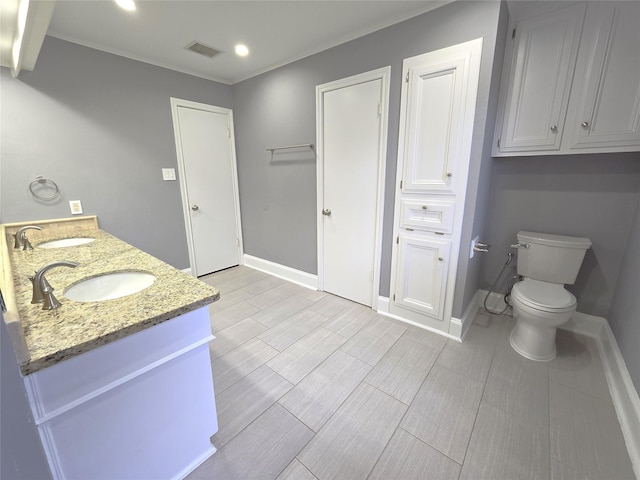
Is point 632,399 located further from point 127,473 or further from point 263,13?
point 263,13

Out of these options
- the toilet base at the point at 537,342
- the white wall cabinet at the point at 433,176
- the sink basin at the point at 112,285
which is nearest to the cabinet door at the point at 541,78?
the white wall cabinet at the point at 433,176

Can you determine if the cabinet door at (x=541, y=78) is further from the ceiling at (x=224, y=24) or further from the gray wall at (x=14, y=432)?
the gray wall at (x=14, y=432)

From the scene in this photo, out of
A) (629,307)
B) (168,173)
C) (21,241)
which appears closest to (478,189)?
(629,307)

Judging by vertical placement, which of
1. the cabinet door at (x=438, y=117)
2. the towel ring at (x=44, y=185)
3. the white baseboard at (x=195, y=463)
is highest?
the cabinet door at (x=438, y=117)

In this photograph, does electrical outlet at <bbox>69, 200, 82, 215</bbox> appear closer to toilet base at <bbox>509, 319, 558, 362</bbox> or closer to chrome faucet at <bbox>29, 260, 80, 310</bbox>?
chrome faucet at <bbox>29, 260, 80, 310</bbox>

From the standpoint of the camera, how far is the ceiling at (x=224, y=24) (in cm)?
178

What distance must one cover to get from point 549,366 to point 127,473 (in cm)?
235

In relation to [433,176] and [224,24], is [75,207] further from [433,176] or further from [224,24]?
→ [433,176]

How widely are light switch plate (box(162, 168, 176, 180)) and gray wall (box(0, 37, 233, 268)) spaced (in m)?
0.05

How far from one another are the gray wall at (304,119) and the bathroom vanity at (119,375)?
173cm

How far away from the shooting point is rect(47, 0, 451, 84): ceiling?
1782 millimetres

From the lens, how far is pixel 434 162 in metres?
1.91

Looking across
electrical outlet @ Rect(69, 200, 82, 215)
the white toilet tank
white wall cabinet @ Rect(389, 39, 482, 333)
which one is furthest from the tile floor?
electrical outlet @ Rect(69, 200, 82, 215)

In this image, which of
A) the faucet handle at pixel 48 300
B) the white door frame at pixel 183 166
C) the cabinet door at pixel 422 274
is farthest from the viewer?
the white door frame at pixel 183 166
